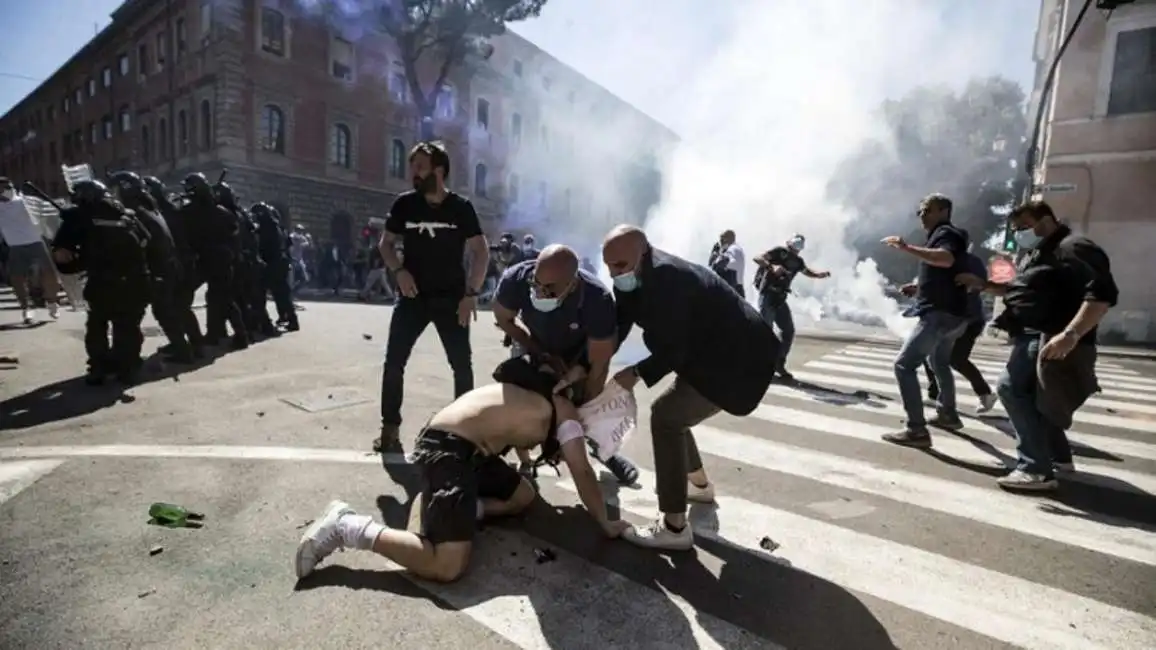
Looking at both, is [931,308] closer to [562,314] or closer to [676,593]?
[562,314]

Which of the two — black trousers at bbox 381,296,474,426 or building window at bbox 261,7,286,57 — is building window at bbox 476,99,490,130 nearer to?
building window at bbox 261,7,286,57

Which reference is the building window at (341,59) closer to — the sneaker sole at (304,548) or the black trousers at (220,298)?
the black trousers at (220,298)

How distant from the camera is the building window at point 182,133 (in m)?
28.0

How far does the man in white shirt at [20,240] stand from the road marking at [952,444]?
11138 millimetres

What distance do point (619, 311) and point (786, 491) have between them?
1756 mm

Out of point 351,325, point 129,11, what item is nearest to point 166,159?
point 129,11

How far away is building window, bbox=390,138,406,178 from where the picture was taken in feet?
108

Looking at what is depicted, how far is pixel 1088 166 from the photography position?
16109 millimetres

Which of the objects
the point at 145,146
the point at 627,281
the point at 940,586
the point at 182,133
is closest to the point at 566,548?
the point at 627,281

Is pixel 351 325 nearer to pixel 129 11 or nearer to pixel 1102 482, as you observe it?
pixel 1102 482

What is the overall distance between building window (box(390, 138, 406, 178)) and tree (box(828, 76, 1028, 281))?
26.2 m

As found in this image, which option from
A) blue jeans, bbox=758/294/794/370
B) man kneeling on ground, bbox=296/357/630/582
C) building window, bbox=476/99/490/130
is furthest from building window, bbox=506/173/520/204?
man kneeling on ground, bbox=296/357/630/582

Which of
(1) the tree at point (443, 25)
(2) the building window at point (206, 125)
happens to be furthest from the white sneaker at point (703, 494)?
(2) the building window at point (206, 125)

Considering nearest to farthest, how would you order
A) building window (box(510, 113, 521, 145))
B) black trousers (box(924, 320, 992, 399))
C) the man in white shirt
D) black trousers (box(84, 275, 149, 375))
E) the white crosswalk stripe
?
1. the white crosswalk stripe
2. black trousers (box(84, 275, 149, 375))
3. black trousers (box(924, 320, 992, 399))
4. the man in white shirt
5. building window (box(510, 113, 521, 145))
